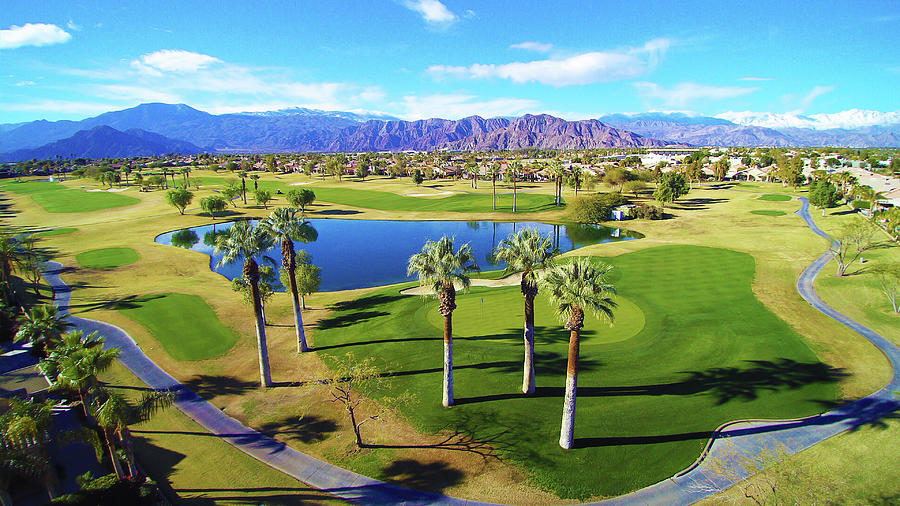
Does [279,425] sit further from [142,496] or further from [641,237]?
[641,237]

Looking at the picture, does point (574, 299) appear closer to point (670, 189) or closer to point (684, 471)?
point (684, 471)

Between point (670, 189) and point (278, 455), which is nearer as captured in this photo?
point (278, 455)

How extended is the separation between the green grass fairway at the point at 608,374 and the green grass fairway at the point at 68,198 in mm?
121897

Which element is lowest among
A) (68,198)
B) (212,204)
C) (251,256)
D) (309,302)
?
(309,302)

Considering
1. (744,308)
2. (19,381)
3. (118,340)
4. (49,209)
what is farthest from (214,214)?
(744,308)

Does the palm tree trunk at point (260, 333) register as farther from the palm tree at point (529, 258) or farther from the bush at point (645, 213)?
the bush at point (645, 213)

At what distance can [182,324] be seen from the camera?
3984 centimetres

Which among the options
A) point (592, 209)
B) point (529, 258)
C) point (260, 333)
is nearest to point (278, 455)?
point (260, 333)

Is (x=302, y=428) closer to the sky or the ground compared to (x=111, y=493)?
closer to the ground

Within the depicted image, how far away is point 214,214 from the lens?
109 metres

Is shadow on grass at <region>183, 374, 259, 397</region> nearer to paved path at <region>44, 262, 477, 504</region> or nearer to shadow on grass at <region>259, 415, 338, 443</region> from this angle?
paved path at <region>44, 262, 477, 504</region>

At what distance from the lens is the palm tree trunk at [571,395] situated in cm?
2139

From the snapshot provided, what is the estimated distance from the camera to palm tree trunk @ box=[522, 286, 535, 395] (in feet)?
83.9

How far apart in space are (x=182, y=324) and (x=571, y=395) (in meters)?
37.2
